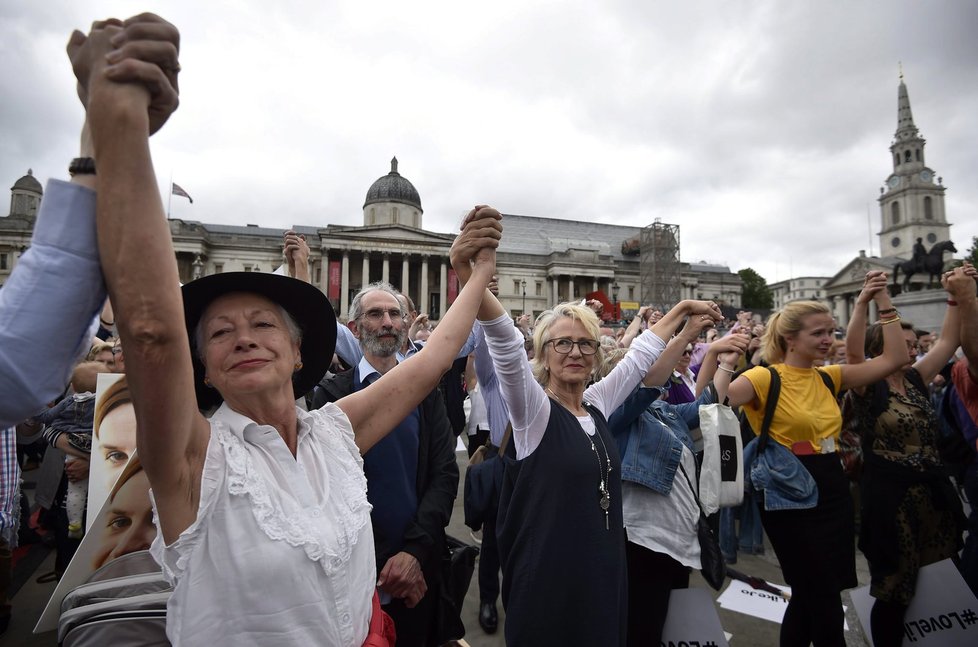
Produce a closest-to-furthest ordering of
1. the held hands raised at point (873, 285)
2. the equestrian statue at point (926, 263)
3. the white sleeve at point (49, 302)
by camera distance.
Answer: the white sleeve at point (49, 302)
the held hands raised at point (873, 285)
the equestrian statue at point (926, 263)

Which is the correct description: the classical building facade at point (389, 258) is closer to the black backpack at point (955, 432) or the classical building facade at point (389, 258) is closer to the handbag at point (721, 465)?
the black backpack at point (955, 432)

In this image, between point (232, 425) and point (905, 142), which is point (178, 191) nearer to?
point (232, 425)

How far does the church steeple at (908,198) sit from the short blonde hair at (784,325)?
283 ft

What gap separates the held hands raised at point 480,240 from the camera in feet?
5.58

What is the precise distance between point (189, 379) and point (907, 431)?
389 centimetres

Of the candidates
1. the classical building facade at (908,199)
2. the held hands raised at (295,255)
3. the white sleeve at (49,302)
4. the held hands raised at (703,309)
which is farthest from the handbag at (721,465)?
the classical building facade at (908,199)

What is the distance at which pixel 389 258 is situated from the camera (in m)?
47.3

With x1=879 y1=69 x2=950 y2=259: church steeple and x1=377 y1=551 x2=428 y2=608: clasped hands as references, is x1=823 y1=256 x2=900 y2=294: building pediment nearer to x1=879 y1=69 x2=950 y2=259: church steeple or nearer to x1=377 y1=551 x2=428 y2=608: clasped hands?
x1=879 y1=69 x2=950 y2=259: church steeple

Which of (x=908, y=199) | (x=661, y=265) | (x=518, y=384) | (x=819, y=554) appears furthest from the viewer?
(x=908, y=199)

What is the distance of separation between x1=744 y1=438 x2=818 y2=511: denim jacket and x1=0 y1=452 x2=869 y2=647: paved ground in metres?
1.24

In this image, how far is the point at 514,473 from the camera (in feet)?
7.17

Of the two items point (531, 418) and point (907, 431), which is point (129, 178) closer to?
point (531, 418)

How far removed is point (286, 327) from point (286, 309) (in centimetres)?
8

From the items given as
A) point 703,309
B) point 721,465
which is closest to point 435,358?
point 703,309
